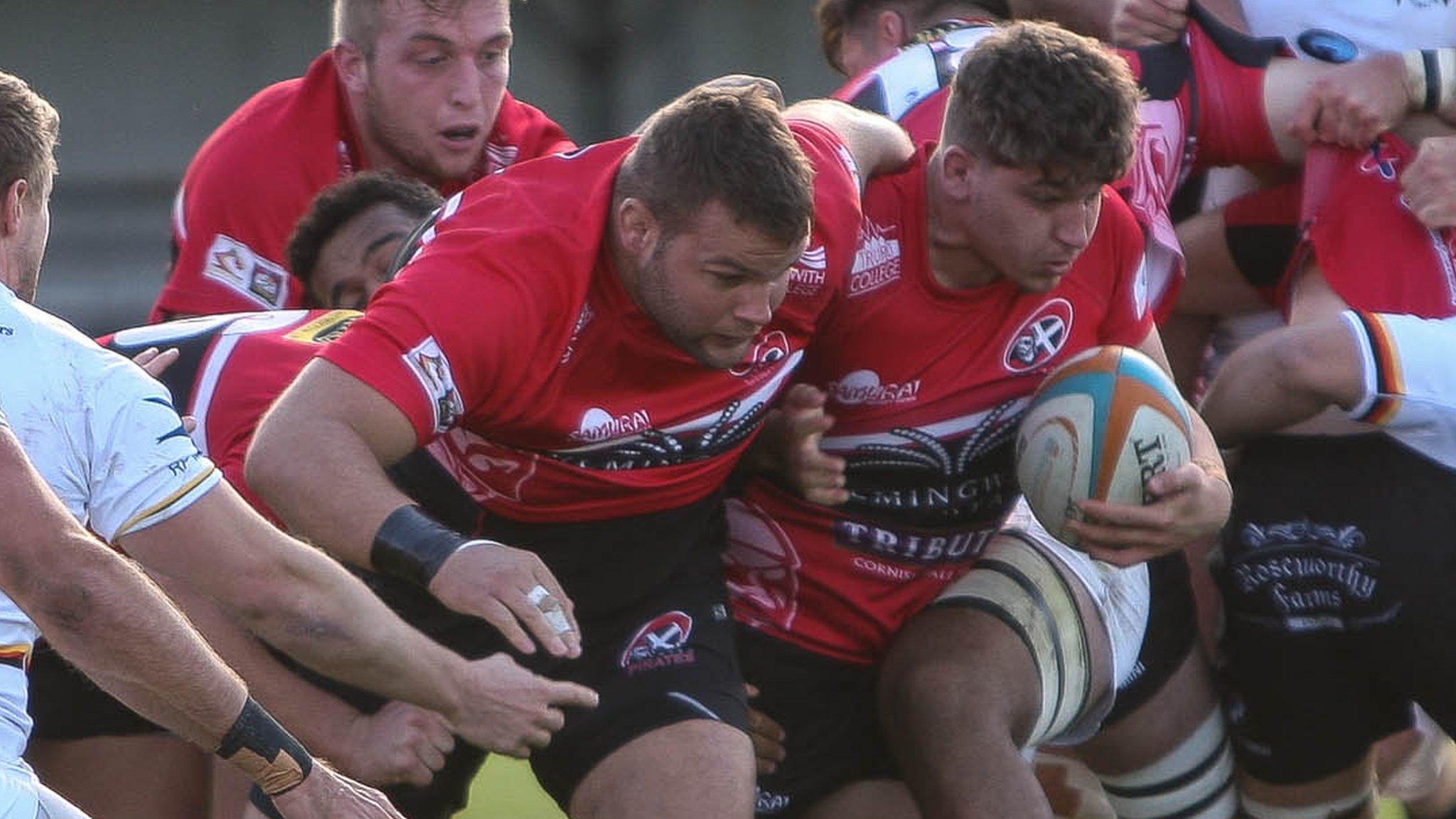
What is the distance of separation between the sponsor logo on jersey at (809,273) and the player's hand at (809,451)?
193 mm

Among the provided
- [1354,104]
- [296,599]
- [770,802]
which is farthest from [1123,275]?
[296,599]

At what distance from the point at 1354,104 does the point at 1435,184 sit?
254 millimetres

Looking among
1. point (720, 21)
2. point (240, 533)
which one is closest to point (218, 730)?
point (240, 533)

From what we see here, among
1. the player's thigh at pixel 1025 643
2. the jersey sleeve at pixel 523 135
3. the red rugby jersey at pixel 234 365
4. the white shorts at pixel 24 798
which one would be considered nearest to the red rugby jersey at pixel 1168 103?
the player's thigh at pixel 1025 643

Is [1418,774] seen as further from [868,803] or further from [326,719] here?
[326,719]

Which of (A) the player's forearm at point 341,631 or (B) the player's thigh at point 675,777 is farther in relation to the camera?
(B) the player's thigh at point 675,777

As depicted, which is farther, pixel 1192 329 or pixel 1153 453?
pixel 1192 329

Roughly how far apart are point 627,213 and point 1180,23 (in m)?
1.80

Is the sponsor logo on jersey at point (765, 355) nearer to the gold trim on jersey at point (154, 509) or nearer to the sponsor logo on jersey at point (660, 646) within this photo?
the sponsor logo on jersey at point (660, 646)

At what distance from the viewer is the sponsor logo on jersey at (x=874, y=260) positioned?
420 centimetres

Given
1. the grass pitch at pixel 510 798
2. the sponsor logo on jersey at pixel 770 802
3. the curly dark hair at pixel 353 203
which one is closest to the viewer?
the sponsor logo on jersey at pixel 770 802

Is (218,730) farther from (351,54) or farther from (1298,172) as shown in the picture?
(1298,172)

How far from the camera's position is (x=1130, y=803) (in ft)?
15.8

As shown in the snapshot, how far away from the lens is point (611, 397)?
386cm
